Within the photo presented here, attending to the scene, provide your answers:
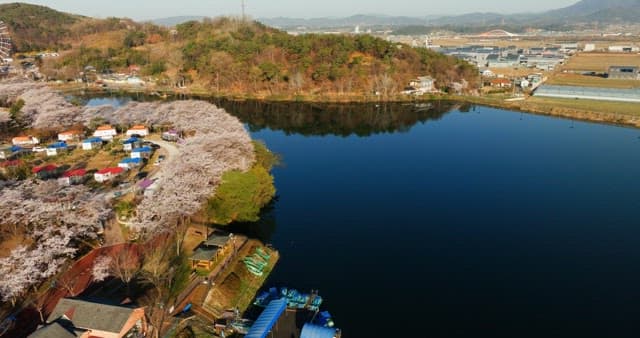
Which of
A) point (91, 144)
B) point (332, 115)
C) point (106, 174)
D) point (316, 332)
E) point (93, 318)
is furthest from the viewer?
point (332, 115)

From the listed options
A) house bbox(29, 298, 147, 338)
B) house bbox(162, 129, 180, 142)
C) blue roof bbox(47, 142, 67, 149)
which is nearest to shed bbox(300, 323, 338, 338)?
house bbox(29, 298, 147, 338)

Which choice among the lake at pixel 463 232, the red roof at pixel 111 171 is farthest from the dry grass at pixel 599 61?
the red roof at pixel 111 171

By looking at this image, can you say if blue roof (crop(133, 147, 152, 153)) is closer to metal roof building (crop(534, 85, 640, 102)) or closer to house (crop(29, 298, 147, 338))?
house (crop(29, 298, 147, 338))

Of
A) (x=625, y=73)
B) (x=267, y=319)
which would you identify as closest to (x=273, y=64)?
(x=267, y=319)

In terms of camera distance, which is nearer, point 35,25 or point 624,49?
point 624,49

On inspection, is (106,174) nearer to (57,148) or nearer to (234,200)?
(57,148)

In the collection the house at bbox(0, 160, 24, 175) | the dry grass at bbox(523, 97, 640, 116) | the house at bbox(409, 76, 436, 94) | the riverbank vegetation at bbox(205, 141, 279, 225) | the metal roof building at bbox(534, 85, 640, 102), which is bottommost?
the riverbank vegetation at bbox(205, 141, 279, 225)

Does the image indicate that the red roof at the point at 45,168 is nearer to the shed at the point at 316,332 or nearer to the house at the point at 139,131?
the house at the point at 139,131

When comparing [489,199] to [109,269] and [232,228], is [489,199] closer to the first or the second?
[232,228]
